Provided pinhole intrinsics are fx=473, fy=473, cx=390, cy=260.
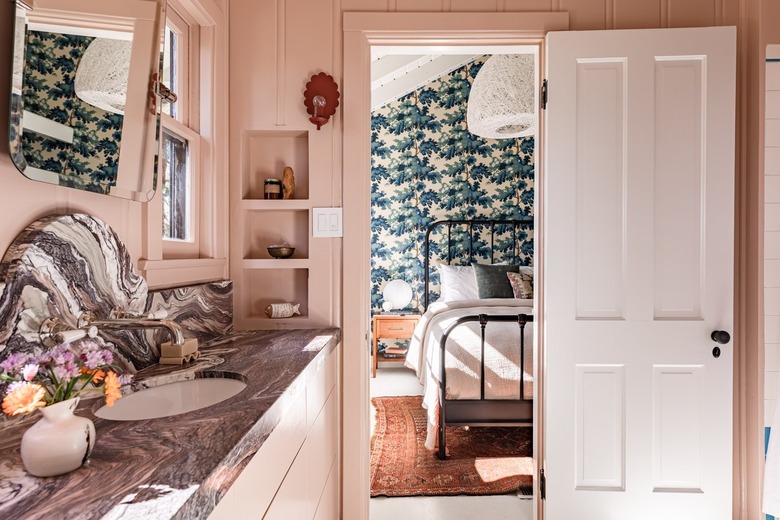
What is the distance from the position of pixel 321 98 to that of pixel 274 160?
0.38 meters

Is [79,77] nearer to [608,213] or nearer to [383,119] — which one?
[608,213]

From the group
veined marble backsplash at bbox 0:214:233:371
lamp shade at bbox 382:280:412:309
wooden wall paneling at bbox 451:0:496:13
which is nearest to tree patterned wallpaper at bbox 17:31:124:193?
veined marble backsplash at bbox 0:214:233:371

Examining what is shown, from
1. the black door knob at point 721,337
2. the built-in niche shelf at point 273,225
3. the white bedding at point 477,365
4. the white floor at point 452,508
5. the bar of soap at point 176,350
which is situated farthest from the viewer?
the white bedding at point 477,365

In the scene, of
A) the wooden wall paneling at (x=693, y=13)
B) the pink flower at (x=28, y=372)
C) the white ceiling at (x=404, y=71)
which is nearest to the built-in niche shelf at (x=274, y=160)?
the pink flower at (x=28, y=372)

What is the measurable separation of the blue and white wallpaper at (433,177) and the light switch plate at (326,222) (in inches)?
117

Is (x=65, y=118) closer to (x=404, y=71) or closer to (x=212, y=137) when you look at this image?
(x=212, y=137)

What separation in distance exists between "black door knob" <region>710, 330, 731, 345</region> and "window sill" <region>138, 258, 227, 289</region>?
2048 mm

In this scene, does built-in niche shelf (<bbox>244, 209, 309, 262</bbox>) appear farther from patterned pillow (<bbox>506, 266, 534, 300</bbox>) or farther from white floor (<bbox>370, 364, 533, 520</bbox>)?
patterned pillow (<bbox>506, 266, 534, 300</bbox>)

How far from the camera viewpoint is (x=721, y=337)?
6.23 feet

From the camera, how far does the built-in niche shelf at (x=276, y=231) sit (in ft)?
7.07

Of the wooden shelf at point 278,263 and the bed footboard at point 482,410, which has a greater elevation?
the wooden shelf at point 278,263

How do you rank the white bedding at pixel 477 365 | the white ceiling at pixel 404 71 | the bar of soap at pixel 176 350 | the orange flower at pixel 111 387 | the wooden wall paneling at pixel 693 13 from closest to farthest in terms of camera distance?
the orange flower at pixel 111 387, the bar of soap at pixel 176 350, the wooden wall paneling at pixel 693 13, the white bedding at pixel 477 365, the white ceiling at pixel 404 71

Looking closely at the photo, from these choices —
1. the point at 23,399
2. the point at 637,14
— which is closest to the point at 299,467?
the point at 23,399

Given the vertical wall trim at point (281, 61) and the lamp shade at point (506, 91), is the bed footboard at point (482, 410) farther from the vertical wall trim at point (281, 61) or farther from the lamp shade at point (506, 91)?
the vertical wall trim at point (281, 61)
